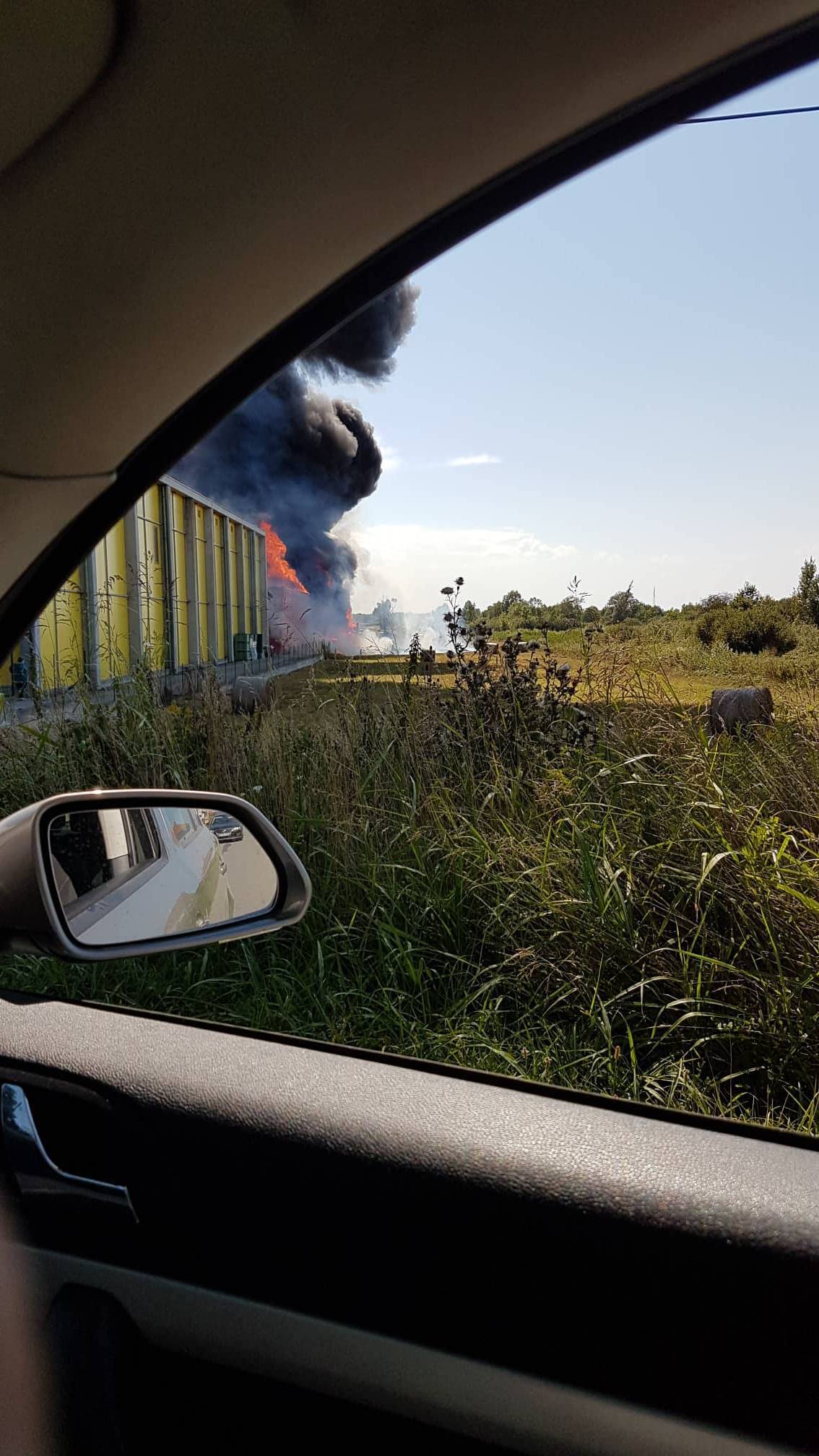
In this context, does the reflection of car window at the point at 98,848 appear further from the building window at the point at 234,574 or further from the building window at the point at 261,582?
the building window at the point at 261,582

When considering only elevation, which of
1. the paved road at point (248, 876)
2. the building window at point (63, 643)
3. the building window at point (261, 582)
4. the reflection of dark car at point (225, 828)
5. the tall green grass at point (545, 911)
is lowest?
the tall green grass at point (545, 911)

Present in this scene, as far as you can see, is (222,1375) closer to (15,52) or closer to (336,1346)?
(336,1346)

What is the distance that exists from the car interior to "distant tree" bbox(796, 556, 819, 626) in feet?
9.08

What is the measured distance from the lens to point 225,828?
116cm


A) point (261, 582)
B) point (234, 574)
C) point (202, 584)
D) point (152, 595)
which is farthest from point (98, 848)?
point (261, 582)

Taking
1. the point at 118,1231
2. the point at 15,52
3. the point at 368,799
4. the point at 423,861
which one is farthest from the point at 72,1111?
the point at 368,799

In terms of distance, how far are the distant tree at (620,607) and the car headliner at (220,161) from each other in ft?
7.97

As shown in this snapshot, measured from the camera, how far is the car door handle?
1.28 m

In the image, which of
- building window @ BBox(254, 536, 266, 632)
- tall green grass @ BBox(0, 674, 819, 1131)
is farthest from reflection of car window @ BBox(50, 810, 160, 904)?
building window @ BBox(254, 536, 266, 632)

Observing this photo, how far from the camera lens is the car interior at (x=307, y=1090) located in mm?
861

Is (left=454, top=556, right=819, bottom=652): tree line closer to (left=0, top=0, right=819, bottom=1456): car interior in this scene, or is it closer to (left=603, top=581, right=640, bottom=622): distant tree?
(left=603, top=581, right=640, bottom=622): distant tree

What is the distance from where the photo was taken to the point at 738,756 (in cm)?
287

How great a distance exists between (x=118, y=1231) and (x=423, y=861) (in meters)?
1.71

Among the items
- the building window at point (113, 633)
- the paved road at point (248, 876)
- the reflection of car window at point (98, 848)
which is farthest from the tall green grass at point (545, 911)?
the reflection of car window at point (98, 848)
